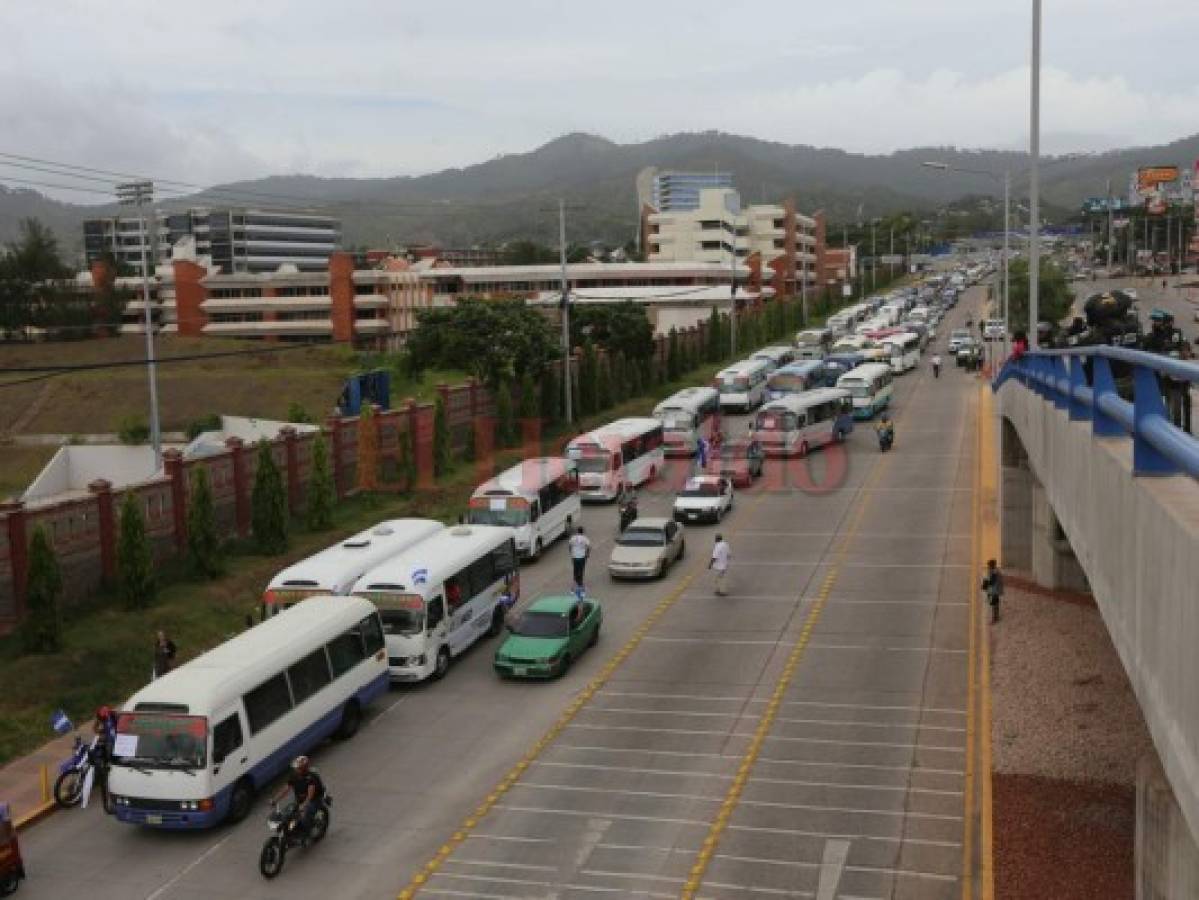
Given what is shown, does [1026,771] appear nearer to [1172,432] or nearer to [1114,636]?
[1114,636]

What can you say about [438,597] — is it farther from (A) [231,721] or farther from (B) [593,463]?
(B) [593,463]

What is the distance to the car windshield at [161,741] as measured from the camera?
1853 cm

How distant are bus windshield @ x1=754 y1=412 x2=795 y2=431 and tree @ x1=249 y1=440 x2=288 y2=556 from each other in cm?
2049

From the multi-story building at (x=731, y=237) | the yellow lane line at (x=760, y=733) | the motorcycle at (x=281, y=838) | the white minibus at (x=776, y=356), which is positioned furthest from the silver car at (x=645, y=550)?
the multi-story building at (x=731, y=237)

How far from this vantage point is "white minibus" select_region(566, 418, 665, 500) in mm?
43219

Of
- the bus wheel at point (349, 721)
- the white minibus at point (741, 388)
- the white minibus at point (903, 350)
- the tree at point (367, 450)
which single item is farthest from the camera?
the white minibus at point (903, 350)

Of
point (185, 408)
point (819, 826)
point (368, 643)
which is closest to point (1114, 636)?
point (819, 826)

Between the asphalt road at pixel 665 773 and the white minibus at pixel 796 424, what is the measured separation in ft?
53.6

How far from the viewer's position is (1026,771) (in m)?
19.9

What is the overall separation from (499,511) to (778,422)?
17.1 metres

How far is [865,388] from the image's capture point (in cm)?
6016

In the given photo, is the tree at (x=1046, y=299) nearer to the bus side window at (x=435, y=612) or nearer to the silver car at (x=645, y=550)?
the silver car at (x=645, y=550)

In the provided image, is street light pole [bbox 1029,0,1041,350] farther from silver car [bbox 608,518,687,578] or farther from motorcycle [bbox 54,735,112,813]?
motorcycle [bbox 54,735,112,813]

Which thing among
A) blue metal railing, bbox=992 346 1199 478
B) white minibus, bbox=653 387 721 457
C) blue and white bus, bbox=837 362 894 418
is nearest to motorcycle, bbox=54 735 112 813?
blue metal railing, bbox=992 346 1199 478
